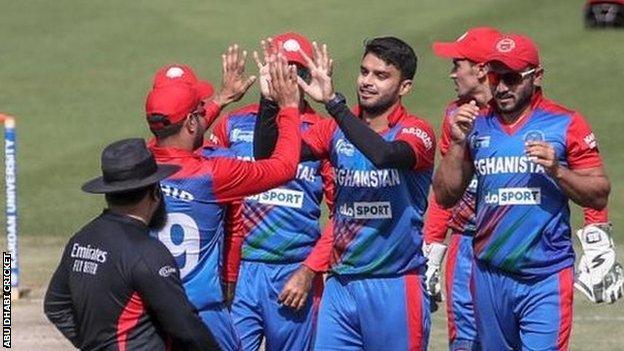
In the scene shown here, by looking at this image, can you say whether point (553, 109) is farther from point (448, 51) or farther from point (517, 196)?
point (448, 51)

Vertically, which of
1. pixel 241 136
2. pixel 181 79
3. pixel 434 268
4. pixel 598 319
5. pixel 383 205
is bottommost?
pixel 598 319

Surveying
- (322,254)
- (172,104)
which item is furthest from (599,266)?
(172,104)

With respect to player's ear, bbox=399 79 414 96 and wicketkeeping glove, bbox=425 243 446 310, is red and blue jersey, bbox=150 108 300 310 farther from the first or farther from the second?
wicketkeeping glove, bbox=425 243 446 310

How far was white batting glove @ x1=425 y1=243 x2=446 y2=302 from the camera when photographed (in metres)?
10.9

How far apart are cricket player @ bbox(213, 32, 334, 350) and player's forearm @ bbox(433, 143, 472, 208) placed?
0.88 meters

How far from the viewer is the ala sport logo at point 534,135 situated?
9.23 meters

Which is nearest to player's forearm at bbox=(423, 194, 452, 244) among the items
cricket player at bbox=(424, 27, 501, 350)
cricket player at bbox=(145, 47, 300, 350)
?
cricket player at bbox=(424, 27, 501, 350)

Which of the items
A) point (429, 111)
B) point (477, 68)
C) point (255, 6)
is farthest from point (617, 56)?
point (477, 68)

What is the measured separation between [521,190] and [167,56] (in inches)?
585

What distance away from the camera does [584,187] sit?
29.7 ft

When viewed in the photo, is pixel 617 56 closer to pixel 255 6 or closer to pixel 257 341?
pixel 255 6

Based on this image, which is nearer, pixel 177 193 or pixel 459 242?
pixel 177 193

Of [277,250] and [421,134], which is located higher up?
[421,134]

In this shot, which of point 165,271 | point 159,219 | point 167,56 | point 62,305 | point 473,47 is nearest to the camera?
point 165,271
